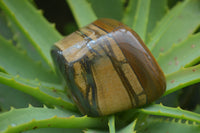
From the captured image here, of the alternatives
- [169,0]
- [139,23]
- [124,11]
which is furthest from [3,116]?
[169,0]

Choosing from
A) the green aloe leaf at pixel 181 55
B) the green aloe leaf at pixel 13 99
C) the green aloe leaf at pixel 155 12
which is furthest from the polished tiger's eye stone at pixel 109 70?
the green aloe leaf at pixel 155 12

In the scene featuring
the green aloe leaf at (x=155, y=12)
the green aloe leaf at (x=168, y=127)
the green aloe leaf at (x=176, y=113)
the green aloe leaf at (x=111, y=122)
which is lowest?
the green aloe leaf at (x=168, y=127)

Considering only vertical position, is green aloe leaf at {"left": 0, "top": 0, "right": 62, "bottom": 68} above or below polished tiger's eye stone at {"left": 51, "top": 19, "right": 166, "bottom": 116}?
above

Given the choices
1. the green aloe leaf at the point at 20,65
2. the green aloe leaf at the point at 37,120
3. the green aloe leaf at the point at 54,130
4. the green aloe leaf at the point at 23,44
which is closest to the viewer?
the green aloe leaf at the point at 37,120

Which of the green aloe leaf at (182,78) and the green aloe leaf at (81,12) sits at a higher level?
the green aloe leaf at (81,12)

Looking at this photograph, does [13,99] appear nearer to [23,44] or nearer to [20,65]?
[20,65]

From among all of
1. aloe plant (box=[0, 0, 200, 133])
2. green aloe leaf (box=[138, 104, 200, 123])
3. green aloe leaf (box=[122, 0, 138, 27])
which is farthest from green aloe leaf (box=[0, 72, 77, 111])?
green aloe leaf (box=[122, 0, 138, 27])

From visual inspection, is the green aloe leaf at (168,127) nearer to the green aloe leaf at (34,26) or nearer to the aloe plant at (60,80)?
the aloe plant at (60,80)

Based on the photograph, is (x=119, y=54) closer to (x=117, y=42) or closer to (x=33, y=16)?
(x=117, y=42)

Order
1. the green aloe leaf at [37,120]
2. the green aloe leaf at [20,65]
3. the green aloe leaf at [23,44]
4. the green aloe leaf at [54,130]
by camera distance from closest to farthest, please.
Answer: the green aloe leaf at [37,120] < the green aloe leaf at [54,130] < the green aloe leaf at [20,65] < the green aloe leaf at [23,44]

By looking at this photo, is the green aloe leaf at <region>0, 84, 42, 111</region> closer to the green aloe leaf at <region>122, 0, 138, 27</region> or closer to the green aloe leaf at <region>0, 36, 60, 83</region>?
the green aloe leaf at <region>0, 36, 60, 83</region>
